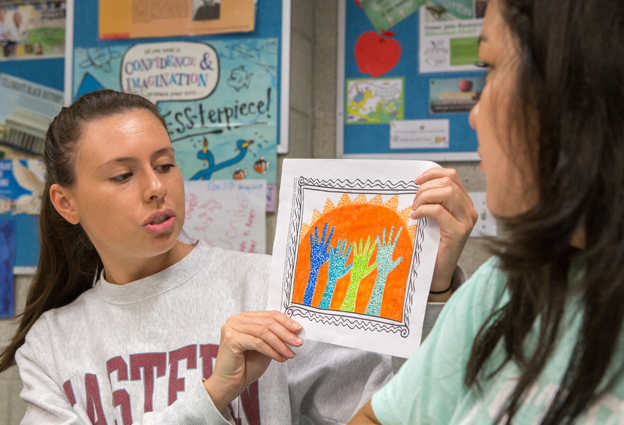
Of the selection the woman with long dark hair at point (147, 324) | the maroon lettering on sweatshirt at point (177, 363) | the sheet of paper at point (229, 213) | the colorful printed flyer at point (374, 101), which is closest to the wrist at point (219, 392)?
the woman with long dark hair at point (147, 324)

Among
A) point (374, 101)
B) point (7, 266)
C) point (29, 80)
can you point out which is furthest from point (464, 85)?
point (7, 266)

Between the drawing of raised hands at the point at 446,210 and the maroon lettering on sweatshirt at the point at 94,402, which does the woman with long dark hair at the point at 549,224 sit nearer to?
the drawing of raised hands at the point at 446,210

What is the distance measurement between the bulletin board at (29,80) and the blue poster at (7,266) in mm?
16

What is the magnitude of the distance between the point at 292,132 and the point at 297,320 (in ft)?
3.03

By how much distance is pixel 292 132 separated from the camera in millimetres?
1651

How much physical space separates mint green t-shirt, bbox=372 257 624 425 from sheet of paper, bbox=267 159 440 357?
20cm

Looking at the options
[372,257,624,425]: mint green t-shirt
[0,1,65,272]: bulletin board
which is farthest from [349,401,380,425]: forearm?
[0,1,65,272]: bulletin board

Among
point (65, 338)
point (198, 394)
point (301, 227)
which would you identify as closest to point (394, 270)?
point (301, 227)

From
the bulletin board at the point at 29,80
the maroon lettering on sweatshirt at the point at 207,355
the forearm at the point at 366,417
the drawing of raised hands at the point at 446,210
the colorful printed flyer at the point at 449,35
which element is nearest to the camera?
the forearm at the point at 366,417

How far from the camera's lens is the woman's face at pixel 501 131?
1.51 feet

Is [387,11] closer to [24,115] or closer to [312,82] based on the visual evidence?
[312,82]

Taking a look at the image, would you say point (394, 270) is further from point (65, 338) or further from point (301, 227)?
point (65, 338)

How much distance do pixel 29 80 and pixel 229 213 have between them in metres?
0.96

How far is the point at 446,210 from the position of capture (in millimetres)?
760
